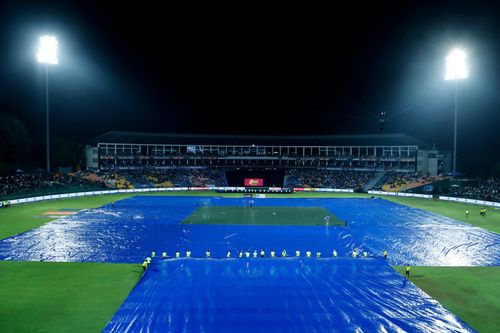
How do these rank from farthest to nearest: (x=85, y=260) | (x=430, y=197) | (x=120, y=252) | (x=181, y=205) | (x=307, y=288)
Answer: (x=430, y=197) → (x=181, y=205) → (x=120, y=252) → (x=85, y=260) → (x=307, y=288)

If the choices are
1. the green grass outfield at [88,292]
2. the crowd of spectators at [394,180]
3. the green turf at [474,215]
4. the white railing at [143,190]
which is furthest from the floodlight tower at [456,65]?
the green grass outfield at [88,292]

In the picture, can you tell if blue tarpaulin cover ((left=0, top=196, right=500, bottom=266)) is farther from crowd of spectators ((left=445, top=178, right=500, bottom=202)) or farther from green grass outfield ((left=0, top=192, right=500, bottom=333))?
crowd of spectators ((left=445, top=178, right=500, bottom=202))

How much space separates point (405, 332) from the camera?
484 inches

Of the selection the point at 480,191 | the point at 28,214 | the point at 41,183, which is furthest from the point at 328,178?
the point at 28,214

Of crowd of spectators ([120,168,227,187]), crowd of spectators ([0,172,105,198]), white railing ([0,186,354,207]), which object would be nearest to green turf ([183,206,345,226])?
A: white railing ([0,186,354,207])

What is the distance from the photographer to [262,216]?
40.7 m

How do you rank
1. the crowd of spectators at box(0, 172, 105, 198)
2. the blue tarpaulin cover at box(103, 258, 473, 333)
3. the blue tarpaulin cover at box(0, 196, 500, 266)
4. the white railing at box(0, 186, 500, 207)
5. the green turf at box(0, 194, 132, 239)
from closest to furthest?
the blue tarpaulin cover at box(103, 258, 473, 333) < the blue tarpaulin cover at box(0, 196, 500, 266) < the green turf at box(0, 194, 132, 239) < the crowd of spectators at box(0, 172, 105, 198) < the white railing at box(0, 186, 500, 207)

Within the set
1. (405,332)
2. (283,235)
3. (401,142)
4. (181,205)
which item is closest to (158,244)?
(283,235)

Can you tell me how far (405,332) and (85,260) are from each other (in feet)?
63.8

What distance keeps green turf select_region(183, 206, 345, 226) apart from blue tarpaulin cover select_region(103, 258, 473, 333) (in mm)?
17876

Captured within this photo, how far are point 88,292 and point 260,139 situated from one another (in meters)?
78.0

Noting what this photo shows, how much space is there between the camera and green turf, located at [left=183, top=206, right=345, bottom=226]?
3669 cm

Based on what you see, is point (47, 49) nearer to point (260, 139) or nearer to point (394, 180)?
point (260, 139)

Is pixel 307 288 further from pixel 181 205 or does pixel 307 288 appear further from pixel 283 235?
pixel 181 205
